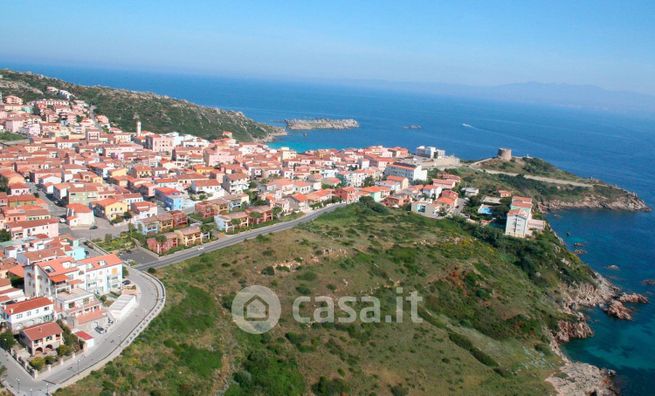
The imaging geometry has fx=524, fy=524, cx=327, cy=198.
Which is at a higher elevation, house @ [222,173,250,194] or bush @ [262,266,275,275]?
house @ [222,173,250,194]

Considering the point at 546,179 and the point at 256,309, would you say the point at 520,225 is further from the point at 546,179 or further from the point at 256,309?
the point at 546,179

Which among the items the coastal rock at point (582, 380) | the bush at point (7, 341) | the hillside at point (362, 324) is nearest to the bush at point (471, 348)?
the hillside at point (362, 324)

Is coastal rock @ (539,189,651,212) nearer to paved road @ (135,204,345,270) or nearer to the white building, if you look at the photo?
the white building

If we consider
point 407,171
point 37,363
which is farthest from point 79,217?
point 407,171

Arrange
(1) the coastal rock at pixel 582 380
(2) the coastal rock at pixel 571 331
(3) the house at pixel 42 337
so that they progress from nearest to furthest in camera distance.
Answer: (3) the house at pixel 42 337
(1) the coastal rock at pixel 582 380
(2) the coastal rock at pixel 571 331

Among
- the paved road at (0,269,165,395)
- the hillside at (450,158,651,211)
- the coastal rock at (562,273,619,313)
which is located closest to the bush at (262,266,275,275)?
the paved road at (0,269,165,395)

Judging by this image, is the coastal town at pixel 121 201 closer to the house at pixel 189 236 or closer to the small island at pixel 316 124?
the house at pixel 189 236

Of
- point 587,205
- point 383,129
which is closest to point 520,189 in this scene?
point 587,205
